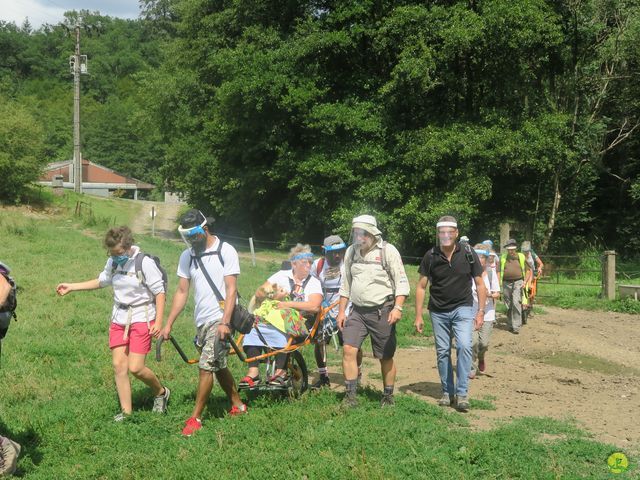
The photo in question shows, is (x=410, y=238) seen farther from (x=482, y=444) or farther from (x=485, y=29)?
(x=482, y=444)

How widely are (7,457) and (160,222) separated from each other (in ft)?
147

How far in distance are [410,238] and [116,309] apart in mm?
21328

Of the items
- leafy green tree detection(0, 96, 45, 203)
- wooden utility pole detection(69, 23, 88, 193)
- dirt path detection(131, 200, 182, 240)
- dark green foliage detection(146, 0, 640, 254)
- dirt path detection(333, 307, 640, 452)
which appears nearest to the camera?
dirt path detection(333, 307, 640, 452)

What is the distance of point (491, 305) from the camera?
10.1m

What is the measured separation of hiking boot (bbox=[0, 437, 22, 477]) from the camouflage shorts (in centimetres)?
163

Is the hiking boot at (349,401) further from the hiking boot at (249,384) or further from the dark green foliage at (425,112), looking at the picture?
the dark green foliage at (425,112)

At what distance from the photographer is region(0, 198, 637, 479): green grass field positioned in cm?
541

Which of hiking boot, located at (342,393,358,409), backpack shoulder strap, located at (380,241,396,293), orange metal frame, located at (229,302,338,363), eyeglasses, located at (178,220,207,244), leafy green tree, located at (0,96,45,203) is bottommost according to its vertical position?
hiking boot, located at (342,393,358,409)

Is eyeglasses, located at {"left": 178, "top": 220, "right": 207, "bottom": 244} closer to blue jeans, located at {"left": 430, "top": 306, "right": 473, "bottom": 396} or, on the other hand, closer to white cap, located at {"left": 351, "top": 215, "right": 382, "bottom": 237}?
white cap, located at {"left": 351, "top": 215, "right": 382, "bottom": 237}

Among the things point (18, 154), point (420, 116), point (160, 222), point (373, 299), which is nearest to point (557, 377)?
point (373, 299)

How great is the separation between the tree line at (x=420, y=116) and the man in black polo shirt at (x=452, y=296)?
16765 mm

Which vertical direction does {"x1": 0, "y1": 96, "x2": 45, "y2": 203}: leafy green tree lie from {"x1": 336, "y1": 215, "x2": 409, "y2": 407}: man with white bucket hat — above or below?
above

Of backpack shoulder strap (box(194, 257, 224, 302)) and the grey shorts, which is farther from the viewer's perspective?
the grey shorts

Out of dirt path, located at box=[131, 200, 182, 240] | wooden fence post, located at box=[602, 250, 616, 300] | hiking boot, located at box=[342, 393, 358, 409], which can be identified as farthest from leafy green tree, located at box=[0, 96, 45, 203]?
hiking boot, located at box=[342, 393, 358, 409]
